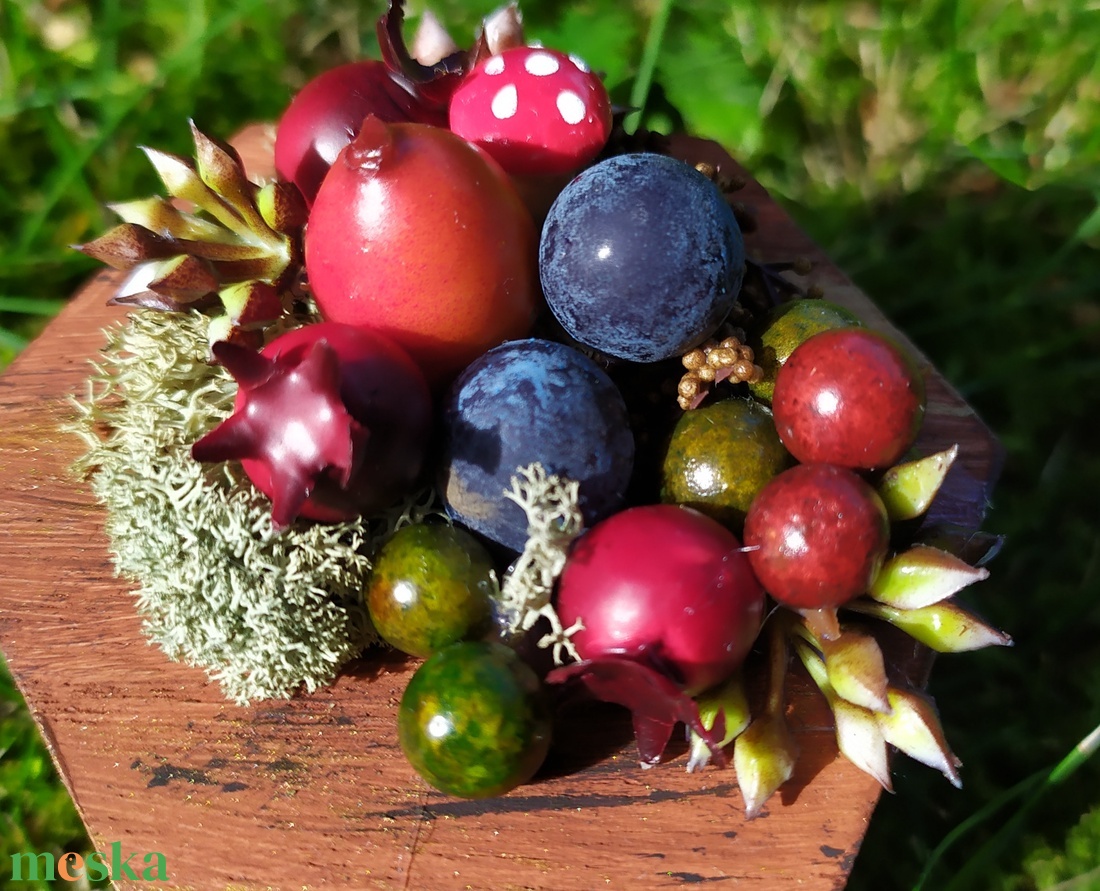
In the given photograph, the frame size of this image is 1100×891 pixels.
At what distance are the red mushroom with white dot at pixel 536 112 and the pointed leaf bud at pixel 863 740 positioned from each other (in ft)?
2.20

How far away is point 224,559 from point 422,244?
0.37 metres

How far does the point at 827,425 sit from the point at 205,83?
1.78 m

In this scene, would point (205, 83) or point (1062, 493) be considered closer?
point (1062, 493)

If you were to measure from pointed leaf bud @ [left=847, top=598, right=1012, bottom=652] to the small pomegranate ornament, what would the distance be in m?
0.49

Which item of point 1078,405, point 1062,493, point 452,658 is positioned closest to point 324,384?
point 452,658

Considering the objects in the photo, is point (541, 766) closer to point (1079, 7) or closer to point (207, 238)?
point (207, 238)

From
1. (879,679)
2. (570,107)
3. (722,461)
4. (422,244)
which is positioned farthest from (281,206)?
(879,679)

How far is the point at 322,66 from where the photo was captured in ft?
7.64

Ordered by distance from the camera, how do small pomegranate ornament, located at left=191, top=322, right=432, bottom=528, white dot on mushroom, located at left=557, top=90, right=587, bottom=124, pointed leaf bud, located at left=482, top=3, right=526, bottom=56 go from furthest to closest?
pointed leaf bud, located at left=482, top=3, right=526, bottom=56
white dot on mushroom, located at left=557, top=90, right=587, bottom=124
small pomegranate ornament, located at left=191, top=322, right=432, bottom=528

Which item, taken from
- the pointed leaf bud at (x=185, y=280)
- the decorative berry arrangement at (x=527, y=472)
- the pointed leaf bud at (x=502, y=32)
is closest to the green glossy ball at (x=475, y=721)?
the decorative berry arrangement at (x=527, y=472)

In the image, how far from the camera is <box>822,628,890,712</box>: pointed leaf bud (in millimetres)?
869

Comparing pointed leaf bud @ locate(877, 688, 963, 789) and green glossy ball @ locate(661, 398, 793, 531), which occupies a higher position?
green glossy ball @ locate(661, 398, 793, 531)

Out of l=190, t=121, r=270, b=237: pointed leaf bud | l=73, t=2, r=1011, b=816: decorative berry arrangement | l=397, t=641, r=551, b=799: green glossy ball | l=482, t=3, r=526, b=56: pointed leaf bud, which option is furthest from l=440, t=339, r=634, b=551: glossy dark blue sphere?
l=482, t=3, r=526, b=56: pointed leaf bud

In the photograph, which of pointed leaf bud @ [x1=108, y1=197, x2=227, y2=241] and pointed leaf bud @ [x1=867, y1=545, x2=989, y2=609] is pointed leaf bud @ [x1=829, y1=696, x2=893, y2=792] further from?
pointed leaf bud @ [x1=108, y1=197, x2=227, y2=241]
